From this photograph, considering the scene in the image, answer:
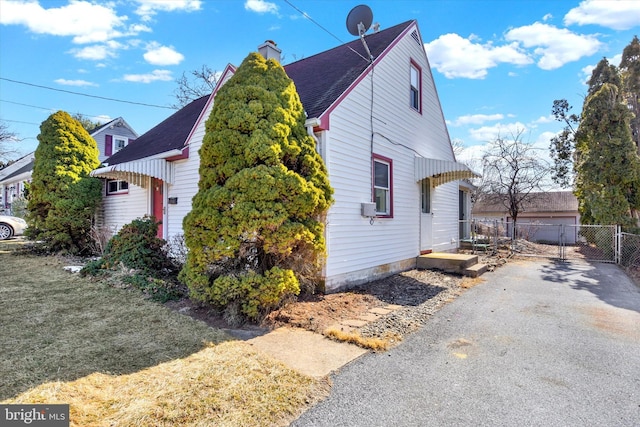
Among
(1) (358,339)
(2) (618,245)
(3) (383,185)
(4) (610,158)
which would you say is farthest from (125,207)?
(4) (610,158)

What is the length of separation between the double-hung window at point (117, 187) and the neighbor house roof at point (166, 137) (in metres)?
0.83

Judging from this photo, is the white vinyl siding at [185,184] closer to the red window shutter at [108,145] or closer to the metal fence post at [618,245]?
the metal fence post at [618,245]

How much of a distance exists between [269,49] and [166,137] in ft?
23.7

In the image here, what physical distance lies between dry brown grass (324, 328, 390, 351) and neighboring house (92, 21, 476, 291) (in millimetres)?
2113

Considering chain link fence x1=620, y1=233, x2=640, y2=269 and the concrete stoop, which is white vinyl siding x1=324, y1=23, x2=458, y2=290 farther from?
chain link fence x1=620, y1=233, x2=640, y2=269

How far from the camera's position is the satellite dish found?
8.12 meters

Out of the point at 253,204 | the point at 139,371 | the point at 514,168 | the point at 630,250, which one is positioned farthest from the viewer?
the point at 514,168

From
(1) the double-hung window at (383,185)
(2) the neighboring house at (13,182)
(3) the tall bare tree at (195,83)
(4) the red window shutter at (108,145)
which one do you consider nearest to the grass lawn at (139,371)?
(1) the double-hung window at (383,185)

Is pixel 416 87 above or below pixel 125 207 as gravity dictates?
above

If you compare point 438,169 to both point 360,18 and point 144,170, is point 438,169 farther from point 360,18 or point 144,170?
point 144,170

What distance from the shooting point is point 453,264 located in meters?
9.08

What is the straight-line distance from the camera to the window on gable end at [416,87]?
10.3 meters

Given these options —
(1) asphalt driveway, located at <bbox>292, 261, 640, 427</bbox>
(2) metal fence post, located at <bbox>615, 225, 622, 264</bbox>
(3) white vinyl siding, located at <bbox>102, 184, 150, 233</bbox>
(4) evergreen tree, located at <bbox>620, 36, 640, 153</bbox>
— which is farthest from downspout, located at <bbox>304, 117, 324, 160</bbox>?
(4) evergreen tree, located at <bbox>620, 36, 640, 153</bbox>

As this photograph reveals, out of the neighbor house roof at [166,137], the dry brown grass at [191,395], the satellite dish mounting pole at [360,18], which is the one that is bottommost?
the dry brown grass at [191,395]
